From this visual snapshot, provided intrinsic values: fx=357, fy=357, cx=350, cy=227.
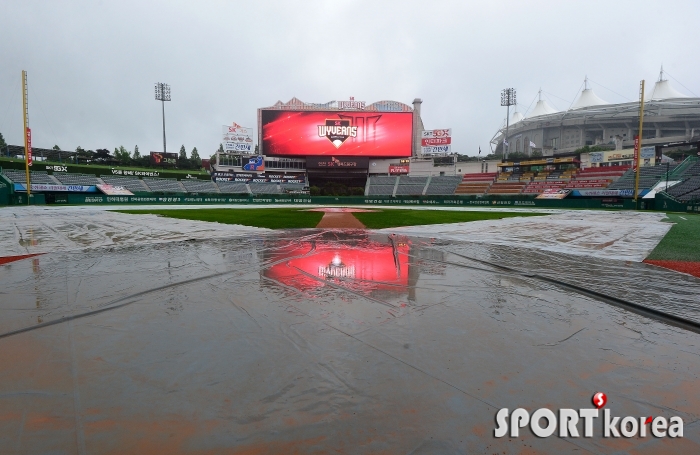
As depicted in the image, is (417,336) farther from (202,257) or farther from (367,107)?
(367,107)

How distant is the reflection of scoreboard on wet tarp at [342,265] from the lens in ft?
18.8

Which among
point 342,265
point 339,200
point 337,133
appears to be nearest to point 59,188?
point 339,200

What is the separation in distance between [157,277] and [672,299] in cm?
759

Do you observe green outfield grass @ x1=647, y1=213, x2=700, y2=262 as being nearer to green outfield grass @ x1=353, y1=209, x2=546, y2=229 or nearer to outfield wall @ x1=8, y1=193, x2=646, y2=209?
green outfield grass @ x1=353, y1=209, x2=546, y2=229

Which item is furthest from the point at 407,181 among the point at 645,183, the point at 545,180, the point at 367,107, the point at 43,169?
the point at 43,169

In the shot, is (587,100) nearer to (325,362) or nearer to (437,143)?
(437,143)

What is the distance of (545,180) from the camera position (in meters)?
53.2

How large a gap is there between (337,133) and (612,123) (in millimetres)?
77152

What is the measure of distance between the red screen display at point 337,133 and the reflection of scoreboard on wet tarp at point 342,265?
1990 inches

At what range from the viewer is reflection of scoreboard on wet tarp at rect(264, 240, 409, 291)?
5.74 meters

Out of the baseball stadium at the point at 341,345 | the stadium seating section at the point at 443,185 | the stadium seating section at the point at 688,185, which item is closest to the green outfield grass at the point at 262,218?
the baseball stadium at the point at 341,345

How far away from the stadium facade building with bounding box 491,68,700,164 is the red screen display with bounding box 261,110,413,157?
1314 inches

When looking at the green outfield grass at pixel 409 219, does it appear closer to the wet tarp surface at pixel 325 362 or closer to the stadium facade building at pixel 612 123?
the wet tarp surface at pixel 325 362

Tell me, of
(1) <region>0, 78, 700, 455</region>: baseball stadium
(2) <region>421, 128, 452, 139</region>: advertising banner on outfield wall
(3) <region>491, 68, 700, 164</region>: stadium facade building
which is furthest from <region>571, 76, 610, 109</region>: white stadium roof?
(1) <region>0, 78, 700, 455</region>: baseball stadium
